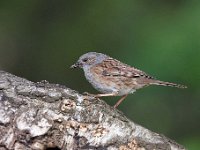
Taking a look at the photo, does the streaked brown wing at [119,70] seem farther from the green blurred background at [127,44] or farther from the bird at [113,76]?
the green blurred background at [127,44]

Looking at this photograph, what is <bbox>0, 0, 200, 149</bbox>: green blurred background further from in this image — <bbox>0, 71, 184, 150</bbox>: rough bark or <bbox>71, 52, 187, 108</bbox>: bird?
<bbox>0, 71, 184, 150</bbox>: rough bark

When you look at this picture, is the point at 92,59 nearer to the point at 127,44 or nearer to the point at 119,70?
the point at 119,70

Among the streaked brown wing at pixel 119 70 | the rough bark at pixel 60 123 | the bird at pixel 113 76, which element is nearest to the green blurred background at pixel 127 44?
the bird at pixel 113 76

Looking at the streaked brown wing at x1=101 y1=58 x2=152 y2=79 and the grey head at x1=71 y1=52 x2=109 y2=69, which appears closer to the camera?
the streaked brown wing at x1=101 y1=58 x2=152 y2=79

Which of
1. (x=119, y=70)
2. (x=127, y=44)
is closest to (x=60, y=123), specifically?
(x=119, y=70)

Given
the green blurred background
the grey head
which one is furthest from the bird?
the green blurred background

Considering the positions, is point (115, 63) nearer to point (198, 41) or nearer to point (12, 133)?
point (198, 41)
